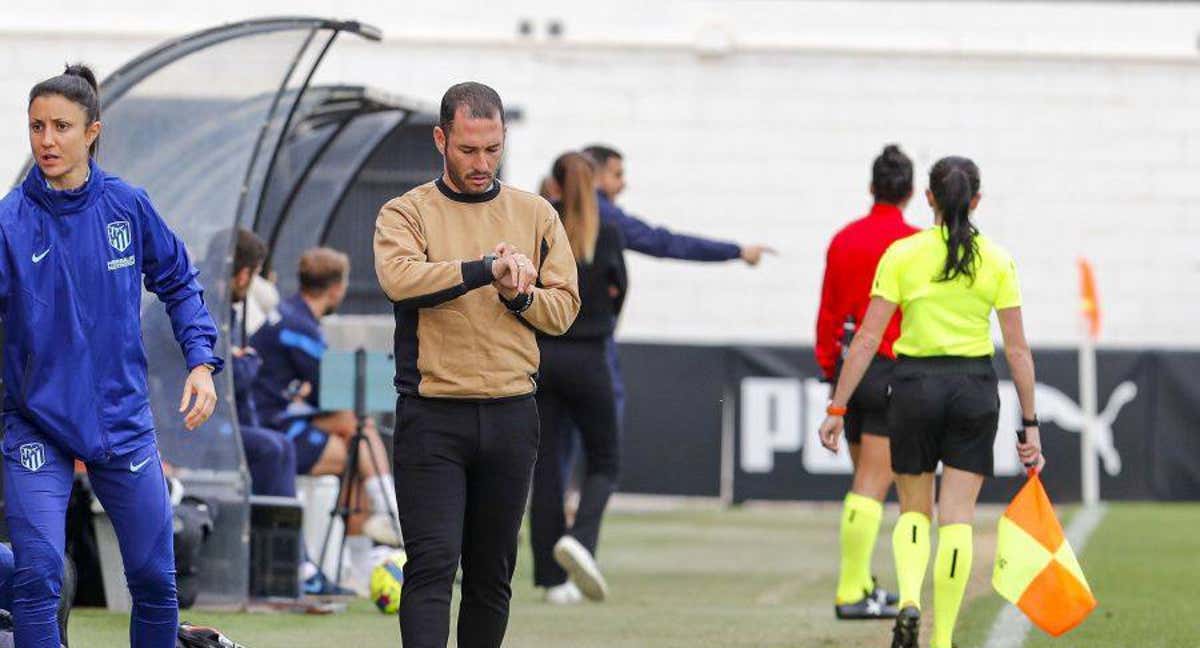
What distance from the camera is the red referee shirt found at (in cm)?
966

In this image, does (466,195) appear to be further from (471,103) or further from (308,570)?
(308,570)

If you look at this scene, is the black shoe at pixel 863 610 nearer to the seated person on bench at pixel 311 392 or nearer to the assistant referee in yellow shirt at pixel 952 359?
the assistant referee in yellow shirt at pixel 952 359

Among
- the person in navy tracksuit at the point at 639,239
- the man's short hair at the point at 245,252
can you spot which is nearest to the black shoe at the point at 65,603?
the man's short hair at the point at 245,252

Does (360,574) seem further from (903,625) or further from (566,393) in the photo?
(903,625)

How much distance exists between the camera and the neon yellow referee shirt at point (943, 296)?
823 cm

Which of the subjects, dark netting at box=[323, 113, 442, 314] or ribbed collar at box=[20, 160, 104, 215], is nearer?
ribbed collar at box=[20, 160, 104, 215]

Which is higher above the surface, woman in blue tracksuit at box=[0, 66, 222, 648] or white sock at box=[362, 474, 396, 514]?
woman in blue tracksuit at box=[0, 66, 222, 648]

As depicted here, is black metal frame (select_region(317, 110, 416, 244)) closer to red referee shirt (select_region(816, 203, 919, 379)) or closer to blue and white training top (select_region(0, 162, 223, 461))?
red referee shirt (select_region(816, 203, 919, 379))

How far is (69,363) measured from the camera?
617cm

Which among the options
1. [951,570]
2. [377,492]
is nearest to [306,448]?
Result: [377,492]

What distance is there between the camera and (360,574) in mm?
11188

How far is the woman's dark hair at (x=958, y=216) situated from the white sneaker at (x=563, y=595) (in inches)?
124

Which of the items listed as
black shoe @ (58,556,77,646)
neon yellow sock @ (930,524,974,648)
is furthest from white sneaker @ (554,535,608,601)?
black shoe @ (58,556,77,646)

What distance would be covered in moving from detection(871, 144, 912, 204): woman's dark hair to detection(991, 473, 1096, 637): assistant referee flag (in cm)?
184
